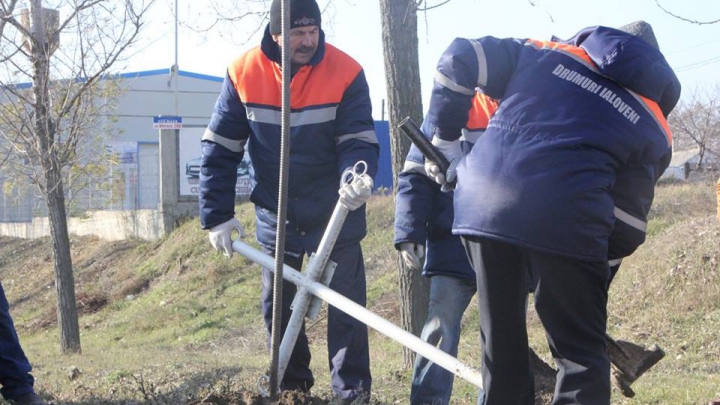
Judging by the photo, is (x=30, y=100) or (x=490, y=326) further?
(x=30, y=100)

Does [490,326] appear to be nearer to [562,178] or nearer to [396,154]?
[562,178]

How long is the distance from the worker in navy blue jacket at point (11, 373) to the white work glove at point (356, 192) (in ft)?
6.69

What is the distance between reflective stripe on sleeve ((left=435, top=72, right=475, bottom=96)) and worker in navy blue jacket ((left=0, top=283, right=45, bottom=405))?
111 inches

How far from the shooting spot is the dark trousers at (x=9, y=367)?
15.5 feet

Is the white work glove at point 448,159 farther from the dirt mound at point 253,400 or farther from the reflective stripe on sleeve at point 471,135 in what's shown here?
the dirt mound at point 253,400

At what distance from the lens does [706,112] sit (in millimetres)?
25484

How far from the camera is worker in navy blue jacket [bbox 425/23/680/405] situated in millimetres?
2953

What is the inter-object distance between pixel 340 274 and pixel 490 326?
145 cm

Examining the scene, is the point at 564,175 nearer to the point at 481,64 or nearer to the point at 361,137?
the point at 481,64

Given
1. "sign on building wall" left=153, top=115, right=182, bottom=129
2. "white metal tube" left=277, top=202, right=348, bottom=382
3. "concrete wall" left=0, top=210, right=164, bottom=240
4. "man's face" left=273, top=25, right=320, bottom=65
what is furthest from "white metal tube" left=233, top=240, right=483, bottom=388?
"concrete wall" left=0, top=210, right=164, bottom=240

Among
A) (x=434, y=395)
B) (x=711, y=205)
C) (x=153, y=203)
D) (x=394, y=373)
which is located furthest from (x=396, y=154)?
(x=153, y=203)

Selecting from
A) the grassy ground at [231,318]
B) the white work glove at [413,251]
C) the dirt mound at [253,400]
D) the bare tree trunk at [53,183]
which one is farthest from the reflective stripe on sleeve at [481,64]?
the bare tree trunk at [53,183]

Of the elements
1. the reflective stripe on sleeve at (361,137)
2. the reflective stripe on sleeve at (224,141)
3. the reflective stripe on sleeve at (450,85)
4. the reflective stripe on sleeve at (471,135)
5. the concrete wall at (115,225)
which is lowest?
the concrete wall at (115,225)

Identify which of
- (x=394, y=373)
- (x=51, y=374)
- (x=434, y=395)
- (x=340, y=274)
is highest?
(x=340, y=274)
